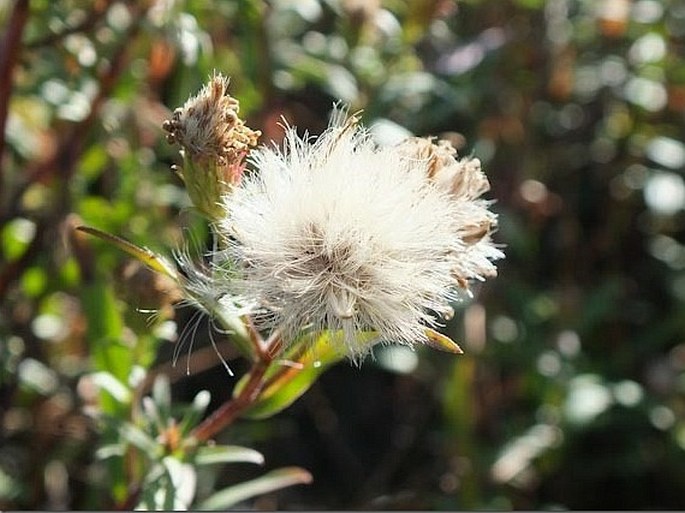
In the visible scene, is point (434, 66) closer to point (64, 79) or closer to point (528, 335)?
point (528, 335)

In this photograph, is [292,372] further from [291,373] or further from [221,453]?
[221,453]

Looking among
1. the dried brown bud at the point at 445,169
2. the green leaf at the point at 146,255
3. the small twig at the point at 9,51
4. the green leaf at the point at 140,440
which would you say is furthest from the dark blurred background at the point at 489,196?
the dried brown bud at the point at 445,169

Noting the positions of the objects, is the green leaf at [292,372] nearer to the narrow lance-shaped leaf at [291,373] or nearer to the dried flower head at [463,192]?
the narrow lance-shaped leaf at [291,373]

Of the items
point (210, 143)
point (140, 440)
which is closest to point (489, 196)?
point (140, 440)

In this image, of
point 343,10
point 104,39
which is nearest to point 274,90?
point 343,10

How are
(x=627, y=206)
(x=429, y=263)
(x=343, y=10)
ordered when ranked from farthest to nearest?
(x=627, y=206) < (x=343, y=10) < (x=429, y=263)

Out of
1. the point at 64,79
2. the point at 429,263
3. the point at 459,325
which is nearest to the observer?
the point at 429,263
